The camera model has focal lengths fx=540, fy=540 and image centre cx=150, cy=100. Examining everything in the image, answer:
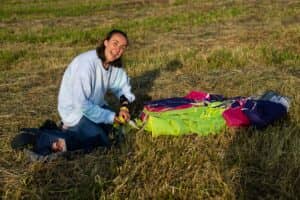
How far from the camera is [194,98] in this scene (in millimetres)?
6172

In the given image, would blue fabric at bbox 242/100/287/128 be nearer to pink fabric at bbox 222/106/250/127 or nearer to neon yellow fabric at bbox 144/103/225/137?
pink fabric at bbox 222/106/250/127

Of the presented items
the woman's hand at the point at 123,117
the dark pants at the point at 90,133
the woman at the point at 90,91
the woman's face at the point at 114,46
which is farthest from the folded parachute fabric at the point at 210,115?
the woman's face at the point at 114,46

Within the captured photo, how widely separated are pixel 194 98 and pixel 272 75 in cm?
203

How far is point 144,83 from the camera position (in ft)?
26.0

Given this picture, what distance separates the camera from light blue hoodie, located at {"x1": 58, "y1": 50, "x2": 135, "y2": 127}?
5312mm

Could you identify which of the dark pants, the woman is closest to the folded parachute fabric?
the woman

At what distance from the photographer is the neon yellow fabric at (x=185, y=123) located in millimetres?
5270

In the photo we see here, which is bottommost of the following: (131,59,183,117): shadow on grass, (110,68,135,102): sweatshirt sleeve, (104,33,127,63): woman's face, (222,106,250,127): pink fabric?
(131,59,183,117): shadow on grass

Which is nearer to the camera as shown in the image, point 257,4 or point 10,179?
point 10,179

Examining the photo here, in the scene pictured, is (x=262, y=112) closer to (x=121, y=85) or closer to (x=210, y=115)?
(x=210, y=115)

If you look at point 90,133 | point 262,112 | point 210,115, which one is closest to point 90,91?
point 90,133

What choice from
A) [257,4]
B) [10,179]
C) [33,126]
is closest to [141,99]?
[33,126]

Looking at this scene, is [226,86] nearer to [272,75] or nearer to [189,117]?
[272,75]

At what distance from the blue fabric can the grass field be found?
0.35ft
